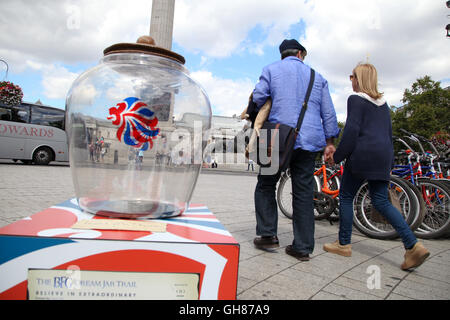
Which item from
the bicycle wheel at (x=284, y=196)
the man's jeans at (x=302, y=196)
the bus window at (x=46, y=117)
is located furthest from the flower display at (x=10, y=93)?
the man's jeans at (x=302, y=196)

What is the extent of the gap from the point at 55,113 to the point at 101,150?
592 inches

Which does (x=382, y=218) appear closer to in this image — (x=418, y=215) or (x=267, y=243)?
(x=418, y=215)

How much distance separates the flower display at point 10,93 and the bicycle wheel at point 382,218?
14.4m

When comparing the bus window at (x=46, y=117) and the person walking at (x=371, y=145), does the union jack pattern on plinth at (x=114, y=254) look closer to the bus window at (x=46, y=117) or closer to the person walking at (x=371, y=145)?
the person walking at (x=371, y=145)

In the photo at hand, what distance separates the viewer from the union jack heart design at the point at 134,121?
1425 mm

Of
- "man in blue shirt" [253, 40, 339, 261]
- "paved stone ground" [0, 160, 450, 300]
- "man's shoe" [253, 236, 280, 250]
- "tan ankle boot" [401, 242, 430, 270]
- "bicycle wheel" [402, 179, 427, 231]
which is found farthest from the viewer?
"bicycle wheel" [402, 179, 427, 231]

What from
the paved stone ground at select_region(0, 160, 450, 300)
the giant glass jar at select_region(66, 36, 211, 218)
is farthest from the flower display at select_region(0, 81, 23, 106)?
the giant glass jar at select_region(66, 36, 211, 218)

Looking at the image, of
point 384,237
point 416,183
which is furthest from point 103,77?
point 416,183

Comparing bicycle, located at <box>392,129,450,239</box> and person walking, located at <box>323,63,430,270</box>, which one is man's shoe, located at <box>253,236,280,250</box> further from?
bicycle, located at <box>392,129,450,239</box>

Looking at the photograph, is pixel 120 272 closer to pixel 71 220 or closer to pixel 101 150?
pixel 71 220

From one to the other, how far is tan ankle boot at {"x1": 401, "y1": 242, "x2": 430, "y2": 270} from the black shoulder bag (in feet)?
3.91

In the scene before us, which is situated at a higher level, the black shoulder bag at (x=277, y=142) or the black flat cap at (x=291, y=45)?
the black flat cap at (x=291, y=45)

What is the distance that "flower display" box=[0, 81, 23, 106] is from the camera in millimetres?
13359

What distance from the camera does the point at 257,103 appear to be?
2713 millimetres
